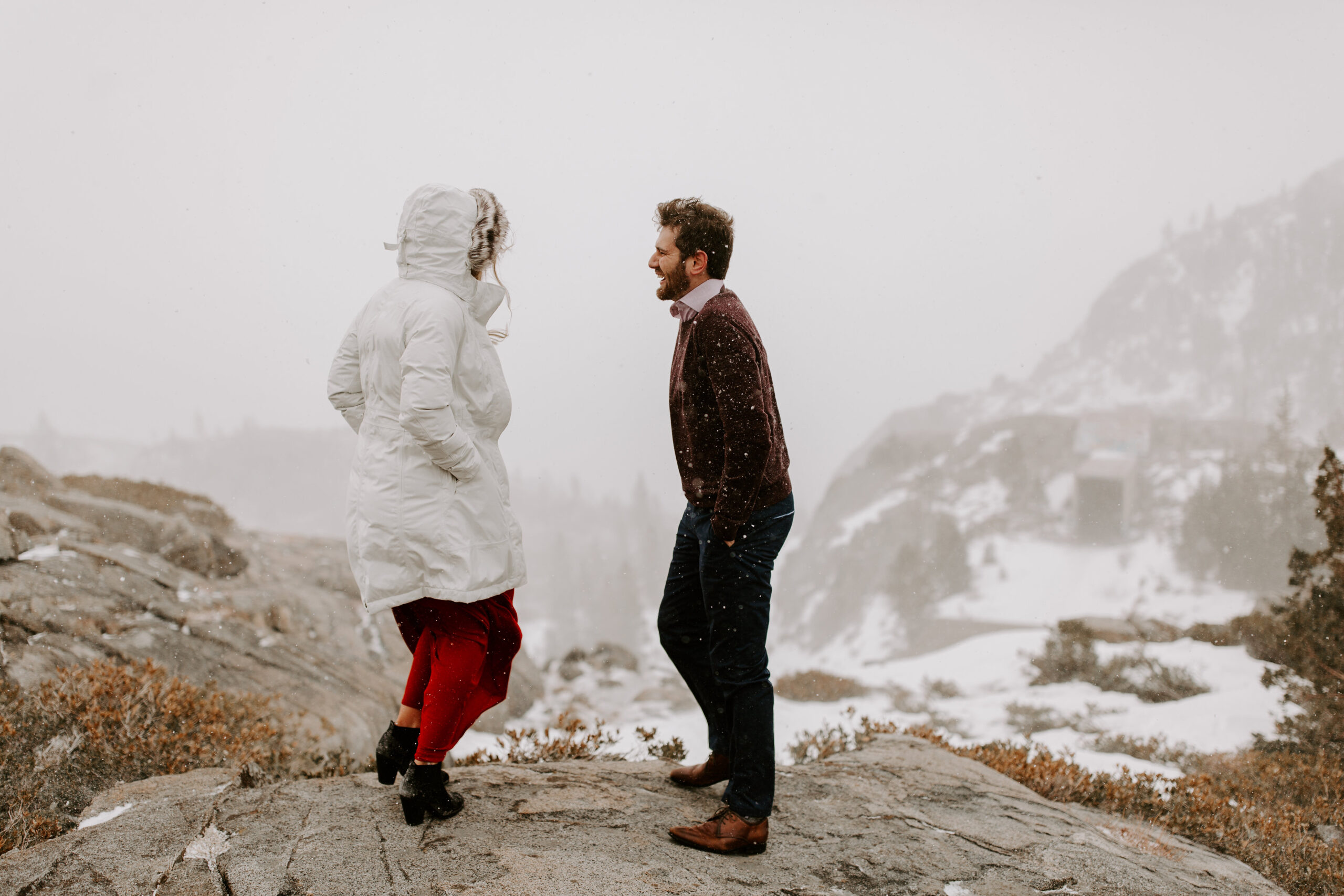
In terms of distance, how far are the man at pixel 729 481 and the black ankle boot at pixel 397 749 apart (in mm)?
1100

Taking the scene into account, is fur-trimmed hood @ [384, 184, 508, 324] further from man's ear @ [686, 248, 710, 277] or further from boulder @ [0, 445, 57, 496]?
boulder @ [0, 445, 57, 496]

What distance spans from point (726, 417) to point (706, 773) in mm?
1771

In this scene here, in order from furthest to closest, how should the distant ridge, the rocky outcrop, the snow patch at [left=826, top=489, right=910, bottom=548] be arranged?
the distant ridge → the snow patch at [left=826, top=489, right=910, bottom=548] → the rocky outcrop

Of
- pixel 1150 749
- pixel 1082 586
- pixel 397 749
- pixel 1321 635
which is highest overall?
pixel 1321 635

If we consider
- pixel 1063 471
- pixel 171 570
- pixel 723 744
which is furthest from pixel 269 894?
pixel 1063 471

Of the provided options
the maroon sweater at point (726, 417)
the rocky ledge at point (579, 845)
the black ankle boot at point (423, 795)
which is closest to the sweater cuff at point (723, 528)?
the maroon sweater at point (726, 417)

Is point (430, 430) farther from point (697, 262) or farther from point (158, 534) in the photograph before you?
point (158, 534)

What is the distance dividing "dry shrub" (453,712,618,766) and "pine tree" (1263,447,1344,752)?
5367 mm

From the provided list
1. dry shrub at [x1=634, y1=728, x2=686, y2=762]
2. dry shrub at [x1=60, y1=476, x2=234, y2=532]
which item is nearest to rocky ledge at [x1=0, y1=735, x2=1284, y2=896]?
dry shrub at [x1=634, y1=728, x2=686, y2=762]

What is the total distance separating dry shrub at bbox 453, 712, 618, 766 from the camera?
4160 millimetres

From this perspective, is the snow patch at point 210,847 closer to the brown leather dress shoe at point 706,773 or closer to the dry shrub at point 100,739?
the dry shrub at point 100,739

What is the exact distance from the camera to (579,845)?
2.78m

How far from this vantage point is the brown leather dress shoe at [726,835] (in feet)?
9.27

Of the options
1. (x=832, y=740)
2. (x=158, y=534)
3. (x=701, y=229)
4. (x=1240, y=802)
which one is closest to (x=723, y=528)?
(x=701, y=229)
